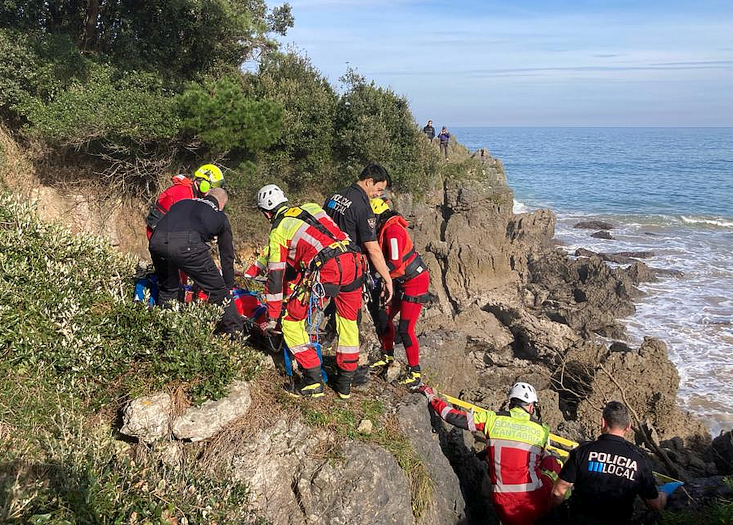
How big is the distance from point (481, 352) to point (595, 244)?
18.9m

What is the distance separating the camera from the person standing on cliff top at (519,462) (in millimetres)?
5391

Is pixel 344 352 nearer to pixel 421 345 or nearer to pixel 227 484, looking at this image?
pixel 227 484

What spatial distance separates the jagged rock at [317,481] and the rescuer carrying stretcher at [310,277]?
2.23 ft

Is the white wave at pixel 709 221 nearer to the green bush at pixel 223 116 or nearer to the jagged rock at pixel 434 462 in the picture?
the green bush at pixel 223 116

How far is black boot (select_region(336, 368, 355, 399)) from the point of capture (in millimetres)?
5699

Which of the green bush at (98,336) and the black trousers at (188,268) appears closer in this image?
the green bush at (98,336)

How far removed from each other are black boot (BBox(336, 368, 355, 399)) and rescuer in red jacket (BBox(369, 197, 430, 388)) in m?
0.95

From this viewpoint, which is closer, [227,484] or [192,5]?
[227,484]

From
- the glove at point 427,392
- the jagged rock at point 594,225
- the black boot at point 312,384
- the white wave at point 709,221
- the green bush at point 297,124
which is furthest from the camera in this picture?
the white wave at point 709,221

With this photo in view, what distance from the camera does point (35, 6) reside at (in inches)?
578

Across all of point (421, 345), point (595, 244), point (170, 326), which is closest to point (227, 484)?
point (170, 326)

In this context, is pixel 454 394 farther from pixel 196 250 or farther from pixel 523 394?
pixel 196 250

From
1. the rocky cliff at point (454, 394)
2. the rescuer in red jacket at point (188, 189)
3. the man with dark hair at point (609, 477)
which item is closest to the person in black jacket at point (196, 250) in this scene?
the rescuer in red jacket at point (188, 189)

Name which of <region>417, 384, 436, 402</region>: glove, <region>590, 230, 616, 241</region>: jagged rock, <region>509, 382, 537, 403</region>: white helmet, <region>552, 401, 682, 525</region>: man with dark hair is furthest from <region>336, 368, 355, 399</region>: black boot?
<region>590, 230, 616, 241</region>: jagged rock
